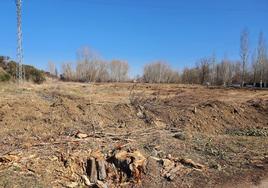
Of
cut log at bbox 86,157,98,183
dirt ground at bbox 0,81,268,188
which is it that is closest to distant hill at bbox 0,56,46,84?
dirt ground at bbox 0,81,268,188

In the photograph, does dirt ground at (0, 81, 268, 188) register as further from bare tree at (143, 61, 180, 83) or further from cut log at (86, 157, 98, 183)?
bare tree at (143, 61, 180, 83)

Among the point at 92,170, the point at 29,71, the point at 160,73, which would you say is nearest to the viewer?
the point at 92,170

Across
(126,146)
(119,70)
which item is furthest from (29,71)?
(119,70)

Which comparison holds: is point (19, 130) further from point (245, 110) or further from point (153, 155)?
point (245, 110)

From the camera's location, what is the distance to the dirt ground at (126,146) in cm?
619

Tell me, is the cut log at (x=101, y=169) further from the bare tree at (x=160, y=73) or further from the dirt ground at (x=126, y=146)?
the bare tree at (x=160, y=73)

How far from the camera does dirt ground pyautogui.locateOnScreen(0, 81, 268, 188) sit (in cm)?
619

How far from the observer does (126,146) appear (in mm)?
7441

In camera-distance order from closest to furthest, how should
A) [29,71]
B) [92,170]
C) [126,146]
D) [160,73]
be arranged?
[92,170] → [126,146] → [29,71] → [160,73]

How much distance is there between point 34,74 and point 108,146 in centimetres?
3299

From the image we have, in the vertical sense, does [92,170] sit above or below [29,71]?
below

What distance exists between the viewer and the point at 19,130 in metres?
8.01

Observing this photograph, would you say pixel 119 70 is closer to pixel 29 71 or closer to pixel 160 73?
pixel 160 73

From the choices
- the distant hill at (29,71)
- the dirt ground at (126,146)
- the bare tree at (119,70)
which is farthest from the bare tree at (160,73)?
the dirt ground at (126,146)
